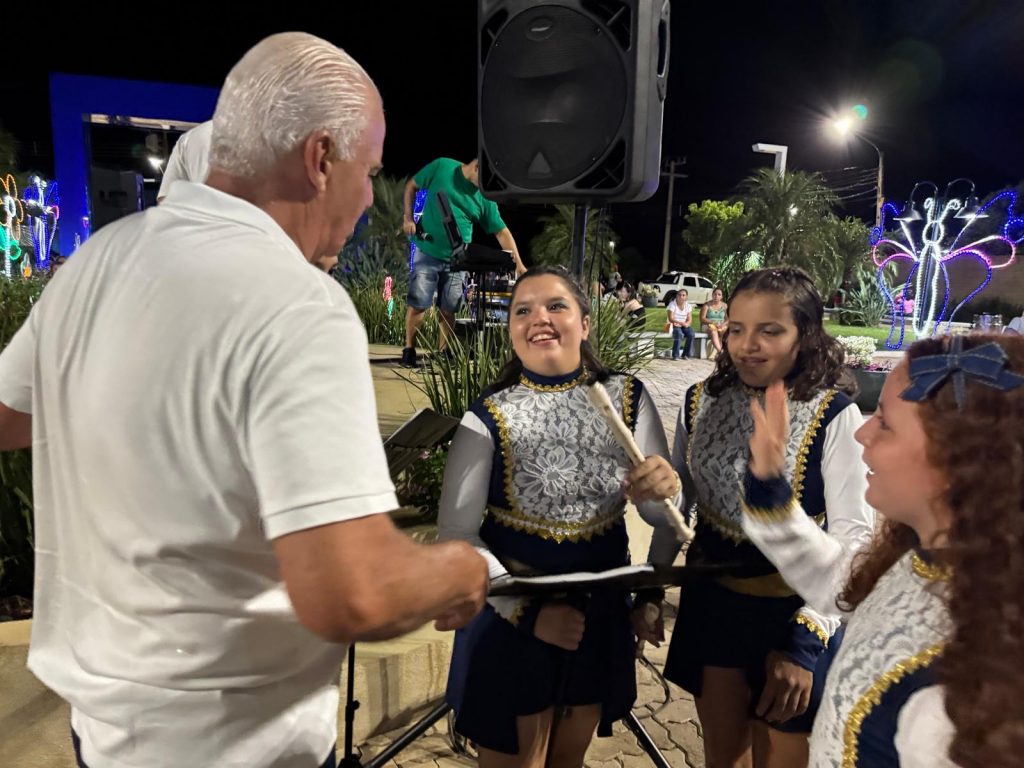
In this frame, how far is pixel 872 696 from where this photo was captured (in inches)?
37.5

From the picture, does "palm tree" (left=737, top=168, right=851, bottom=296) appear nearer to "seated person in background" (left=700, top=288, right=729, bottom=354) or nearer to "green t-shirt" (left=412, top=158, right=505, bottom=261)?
"seated person in background" (left=700, top=288, right=729, bottom=354)

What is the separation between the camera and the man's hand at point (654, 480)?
5.20 ft

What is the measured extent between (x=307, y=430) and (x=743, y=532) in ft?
4.08

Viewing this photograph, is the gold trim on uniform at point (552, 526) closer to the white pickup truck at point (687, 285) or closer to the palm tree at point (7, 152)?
the white pickup truck at point (687, 285)

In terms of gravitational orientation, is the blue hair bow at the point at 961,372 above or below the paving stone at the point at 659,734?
above

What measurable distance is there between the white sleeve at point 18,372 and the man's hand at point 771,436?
3.97 ft

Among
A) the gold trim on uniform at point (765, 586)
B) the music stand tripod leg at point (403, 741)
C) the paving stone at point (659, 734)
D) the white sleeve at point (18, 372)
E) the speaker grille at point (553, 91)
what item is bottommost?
the paving stone at point (659, 734)

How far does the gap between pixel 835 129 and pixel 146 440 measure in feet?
74.4

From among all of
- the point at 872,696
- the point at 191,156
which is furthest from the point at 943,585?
the point at 191,156

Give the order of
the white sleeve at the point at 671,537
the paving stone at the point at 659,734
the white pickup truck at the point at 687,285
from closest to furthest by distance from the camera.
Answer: the white sleeve at the point at 671,537 → the paving stone at the point at 659,734 → the white pickup truck at the point at 687,285

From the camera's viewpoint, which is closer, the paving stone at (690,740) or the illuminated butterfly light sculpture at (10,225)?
the paving stone at (690,740)

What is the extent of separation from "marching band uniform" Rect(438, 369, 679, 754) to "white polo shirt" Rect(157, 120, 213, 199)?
79 centimetres

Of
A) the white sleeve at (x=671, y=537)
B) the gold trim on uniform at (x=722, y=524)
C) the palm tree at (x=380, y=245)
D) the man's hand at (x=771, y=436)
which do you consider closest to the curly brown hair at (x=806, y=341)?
the white sleeve at (x=671, y=537)

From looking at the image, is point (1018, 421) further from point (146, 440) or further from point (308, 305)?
point (146, 440)
